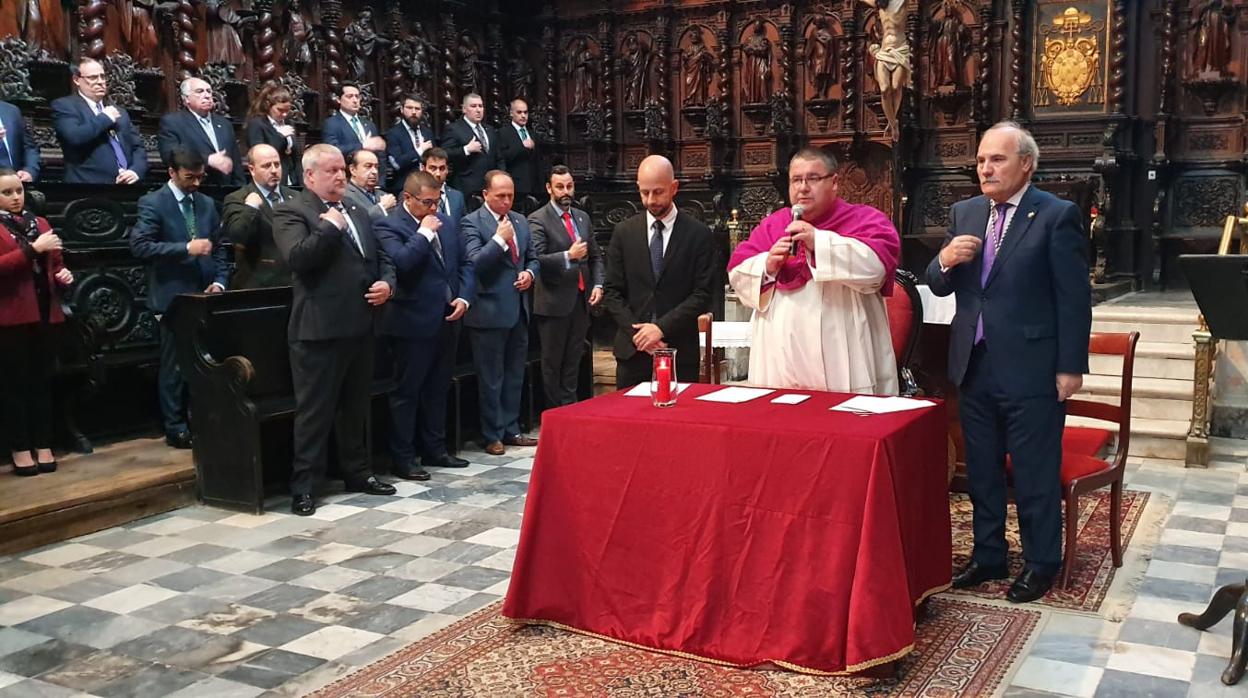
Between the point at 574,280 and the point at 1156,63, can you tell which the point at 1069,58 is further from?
the point at 574,280

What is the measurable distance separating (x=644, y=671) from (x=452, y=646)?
2.20 feet

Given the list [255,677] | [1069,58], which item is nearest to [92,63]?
[255,677]

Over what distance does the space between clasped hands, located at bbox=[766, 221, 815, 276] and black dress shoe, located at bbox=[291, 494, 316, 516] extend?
2784 millimetres

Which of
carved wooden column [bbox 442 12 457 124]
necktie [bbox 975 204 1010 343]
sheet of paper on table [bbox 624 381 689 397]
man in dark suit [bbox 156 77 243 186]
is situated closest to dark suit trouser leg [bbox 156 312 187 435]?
man in dark suit [bbox 156 77 243 186]

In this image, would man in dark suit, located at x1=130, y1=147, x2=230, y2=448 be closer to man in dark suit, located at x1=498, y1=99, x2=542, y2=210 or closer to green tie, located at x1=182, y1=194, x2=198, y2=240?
green tie, located at x1=182, y1=194, x2=198, y2=240

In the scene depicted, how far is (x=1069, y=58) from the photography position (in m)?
10.8

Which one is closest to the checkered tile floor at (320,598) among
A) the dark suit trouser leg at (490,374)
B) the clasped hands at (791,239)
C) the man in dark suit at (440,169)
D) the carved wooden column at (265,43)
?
the dark suit trouser leg at (490,374)

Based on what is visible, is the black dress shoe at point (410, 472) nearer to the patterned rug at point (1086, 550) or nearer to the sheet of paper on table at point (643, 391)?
the sheet of paper on table at point (643, 391)

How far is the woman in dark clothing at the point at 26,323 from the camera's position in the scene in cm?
532

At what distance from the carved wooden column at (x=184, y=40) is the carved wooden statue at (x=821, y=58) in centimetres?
644

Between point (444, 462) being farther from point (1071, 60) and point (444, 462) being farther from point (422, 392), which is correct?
point (1071, 60)

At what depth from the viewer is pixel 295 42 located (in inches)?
396

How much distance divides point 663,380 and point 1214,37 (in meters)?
8.96

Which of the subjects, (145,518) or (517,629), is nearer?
(517,629)
